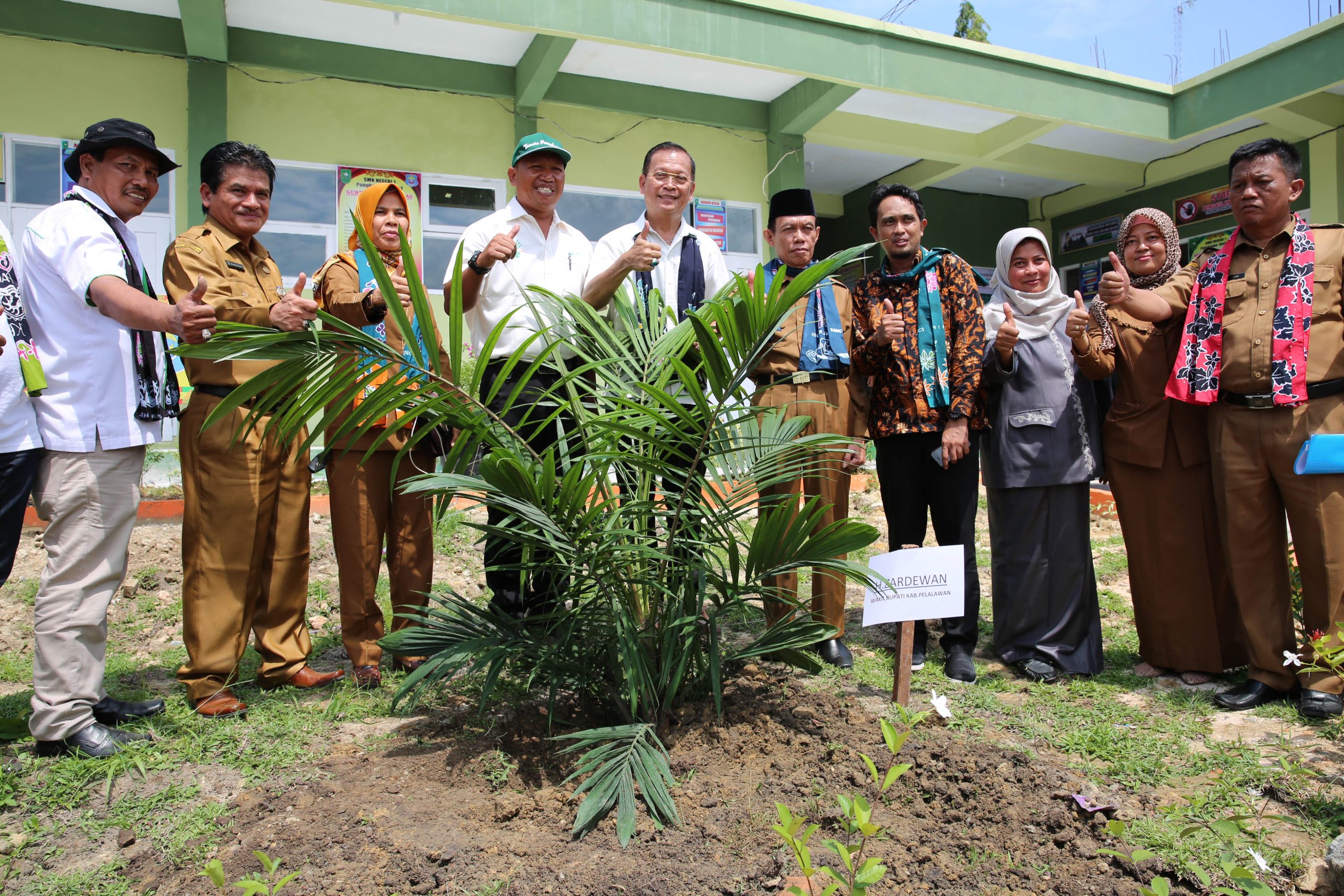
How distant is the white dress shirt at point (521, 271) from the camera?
3152 mm

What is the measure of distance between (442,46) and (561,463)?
6322 millimetres

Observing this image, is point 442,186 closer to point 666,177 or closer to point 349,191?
point 349,191

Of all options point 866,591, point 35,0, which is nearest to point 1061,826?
point 866,591

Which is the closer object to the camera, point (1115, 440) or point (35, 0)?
point (1115, 440)

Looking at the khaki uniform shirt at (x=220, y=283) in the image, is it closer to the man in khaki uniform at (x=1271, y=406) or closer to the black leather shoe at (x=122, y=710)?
the black leather shoe at (x=122, y=710)

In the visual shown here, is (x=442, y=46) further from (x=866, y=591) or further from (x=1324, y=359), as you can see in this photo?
(x=1324, y=359)

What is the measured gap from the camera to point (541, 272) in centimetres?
326

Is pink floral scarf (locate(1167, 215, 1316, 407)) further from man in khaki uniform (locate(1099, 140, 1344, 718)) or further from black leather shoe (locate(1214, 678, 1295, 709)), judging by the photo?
black leather shoe (locate(1214, 678, 1295, 709))

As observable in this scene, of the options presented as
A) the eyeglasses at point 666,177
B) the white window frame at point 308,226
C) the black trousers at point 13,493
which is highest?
the white window frame at point 308,226

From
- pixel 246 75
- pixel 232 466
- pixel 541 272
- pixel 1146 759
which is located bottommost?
pixel 1146 759

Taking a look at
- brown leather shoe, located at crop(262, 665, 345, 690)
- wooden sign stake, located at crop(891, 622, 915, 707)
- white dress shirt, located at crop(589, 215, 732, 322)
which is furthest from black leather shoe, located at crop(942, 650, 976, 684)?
brown leather shoe, located at crop(262, 665, 345, 690)

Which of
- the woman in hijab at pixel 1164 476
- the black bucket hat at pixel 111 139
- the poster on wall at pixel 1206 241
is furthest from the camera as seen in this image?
the poster on wall at pixel 1206 241

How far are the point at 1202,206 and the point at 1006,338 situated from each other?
9.72 m

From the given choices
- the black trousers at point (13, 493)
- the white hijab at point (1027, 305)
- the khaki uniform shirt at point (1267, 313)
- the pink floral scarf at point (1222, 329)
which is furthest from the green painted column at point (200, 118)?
the khaki uniform shirt at point (1267, 313)
